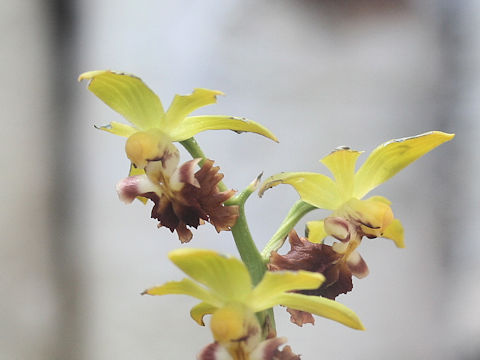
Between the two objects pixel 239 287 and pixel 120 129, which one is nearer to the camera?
pixel 239 287

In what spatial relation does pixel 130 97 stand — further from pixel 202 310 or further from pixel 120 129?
pixel 202 310

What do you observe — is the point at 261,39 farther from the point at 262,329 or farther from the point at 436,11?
the point at 262,329

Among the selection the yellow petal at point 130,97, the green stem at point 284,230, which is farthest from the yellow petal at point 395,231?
the yellow petal at point 130,97

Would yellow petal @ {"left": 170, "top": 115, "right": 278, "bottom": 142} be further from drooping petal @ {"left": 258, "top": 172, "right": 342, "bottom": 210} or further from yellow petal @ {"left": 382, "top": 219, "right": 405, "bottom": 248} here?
yellow petal @ {"left": 382, "top": 219, "right": 405, "bottom": 248}

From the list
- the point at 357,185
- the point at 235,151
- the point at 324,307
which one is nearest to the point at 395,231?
the point at 357,185

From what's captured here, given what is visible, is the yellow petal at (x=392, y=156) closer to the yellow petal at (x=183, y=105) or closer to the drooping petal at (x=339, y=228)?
the drooping petal at (x=339, y=228)

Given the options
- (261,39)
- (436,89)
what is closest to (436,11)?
(436,89)
